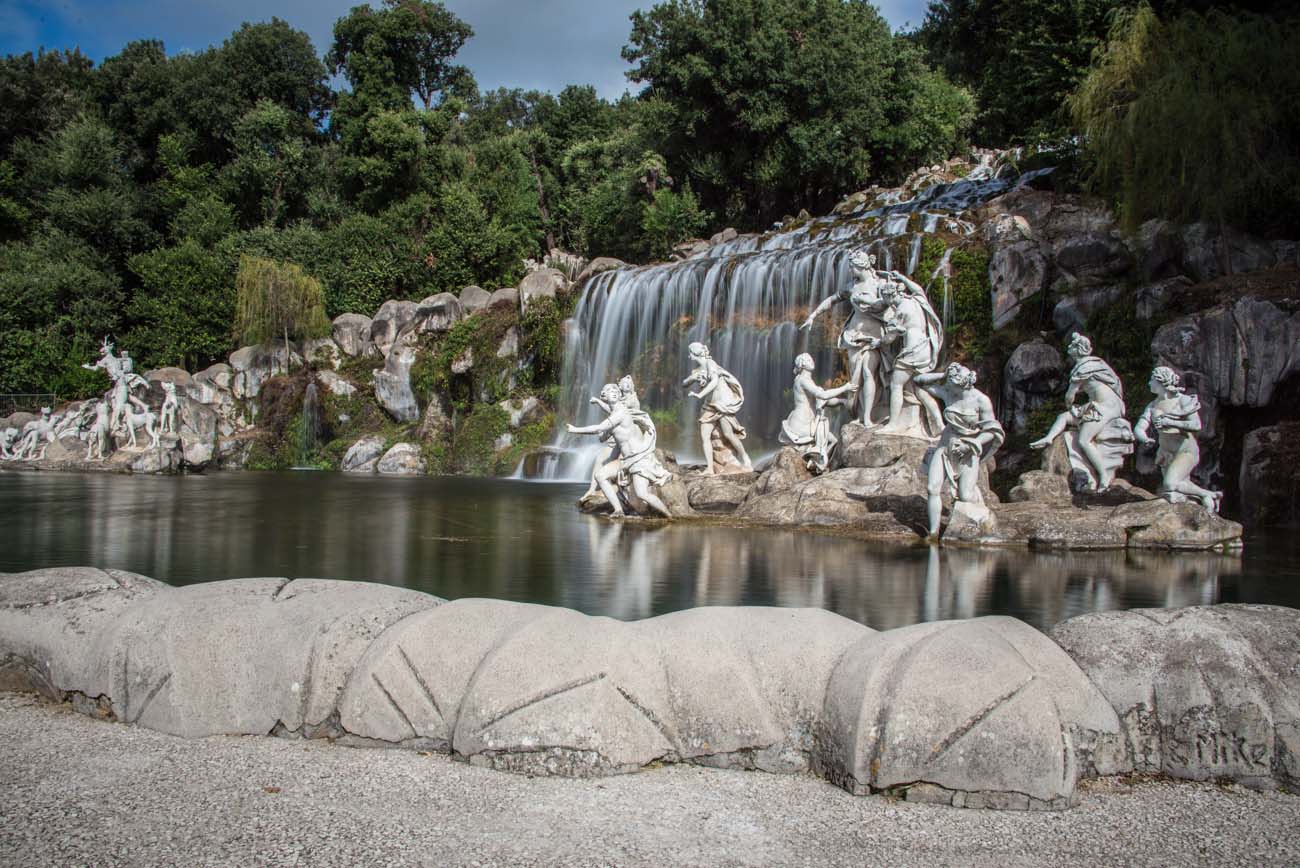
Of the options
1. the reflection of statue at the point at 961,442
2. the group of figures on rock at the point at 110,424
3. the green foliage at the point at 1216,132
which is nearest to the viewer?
the reflection of statue at the point at 961,442

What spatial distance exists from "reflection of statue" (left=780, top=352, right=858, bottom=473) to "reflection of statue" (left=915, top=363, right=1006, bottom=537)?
3.20 metres

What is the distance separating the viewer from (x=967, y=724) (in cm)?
384

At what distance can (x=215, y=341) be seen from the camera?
3859 cm

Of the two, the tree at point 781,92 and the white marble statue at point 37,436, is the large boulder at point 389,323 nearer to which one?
the white marble statue at point 37,436

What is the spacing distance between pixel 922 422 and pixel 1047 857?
11.5m

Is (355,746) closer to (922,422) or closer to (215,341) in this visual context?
(922,422)

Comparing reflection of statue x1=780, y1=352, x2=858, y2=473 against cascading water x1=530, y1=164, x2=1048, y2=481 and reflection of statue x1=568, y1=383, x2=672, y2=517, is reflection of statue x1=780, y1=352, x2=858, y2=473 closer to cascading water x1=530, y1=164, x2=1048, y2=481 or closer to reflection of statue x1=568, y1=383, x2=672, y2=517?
reflection of statue x1=568, y1=383, x2=672, y2=517

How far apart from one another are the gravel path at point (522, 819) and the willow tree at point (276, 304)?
31.5m

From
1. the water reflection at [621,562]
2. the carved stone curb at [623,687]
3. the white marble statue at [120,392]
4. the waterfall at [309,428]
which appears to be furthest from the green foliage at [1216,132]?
the white marble statue at [120,392]

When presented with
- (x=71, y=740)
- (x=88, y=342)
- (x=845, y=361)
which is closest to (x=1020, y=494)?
(x=845, y=361)

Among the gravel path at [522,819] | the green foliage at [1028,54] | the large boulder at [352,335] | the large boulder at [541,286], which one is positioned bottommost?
the gravel path at [522,819]

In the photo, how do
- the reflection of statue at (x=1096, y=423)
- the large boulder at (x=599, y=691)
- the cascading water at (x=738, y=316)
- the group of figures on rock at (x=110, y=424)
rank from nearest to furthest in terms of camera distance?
the large boulder at (x=599, y=691)
the reflection of statue at (x=1096, y=423)
the cascading water at (x=738, y=316)
the group of figures on rock at (x=110, y=424)

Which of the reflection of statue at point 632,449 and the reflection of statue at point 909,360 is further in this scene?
the reflection of statue at point 909,360

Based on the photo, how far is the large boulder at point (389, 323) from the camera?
33250 millimetres
